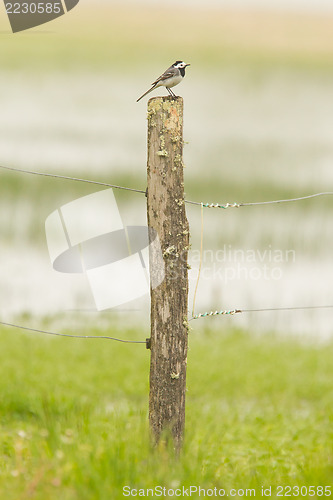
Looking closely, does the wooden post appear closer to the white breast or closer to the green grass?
the green grass

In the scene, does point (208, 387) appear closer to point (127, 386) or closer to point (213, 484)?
point (127, 386)

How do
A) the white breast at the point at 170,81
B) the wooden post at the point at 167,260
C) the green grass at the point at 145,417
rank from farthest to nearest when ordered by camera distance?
the white breast at the point at 170,81 < the wooden post at the point at 167,260 < the green grass at the point at 145,417

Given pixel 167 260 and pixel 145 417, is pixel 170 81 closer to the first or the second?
pixel 167 260

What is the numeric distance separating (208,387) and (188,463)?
5.47 metres

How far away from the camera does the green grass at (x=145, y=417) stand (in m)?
4.18

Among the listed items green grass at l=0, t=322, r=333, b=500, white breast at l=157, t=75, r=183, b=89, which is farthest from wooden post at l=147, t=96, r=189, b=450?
white breast at l=157, t=75, r=183, b=89

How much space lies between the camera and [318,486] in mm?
4379

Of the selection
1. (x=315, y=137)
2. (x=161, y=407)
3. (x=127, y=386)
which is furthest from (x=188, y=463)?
(x=315, y=137)

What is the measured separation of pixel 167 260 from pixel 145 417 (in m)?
1.33

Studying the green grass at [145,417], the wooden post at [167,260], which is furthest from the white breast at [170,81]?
the green grass at [145,417]

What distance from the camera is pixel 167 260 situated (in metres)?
5.14

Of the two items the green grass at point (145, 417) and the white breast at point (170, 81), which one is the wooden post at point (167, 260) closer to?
the green grass at point (145, 417)

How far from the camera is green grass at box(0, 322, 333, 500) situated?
4.18m

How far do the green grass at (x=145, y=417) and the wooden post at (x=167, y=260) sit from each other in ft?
0.74
